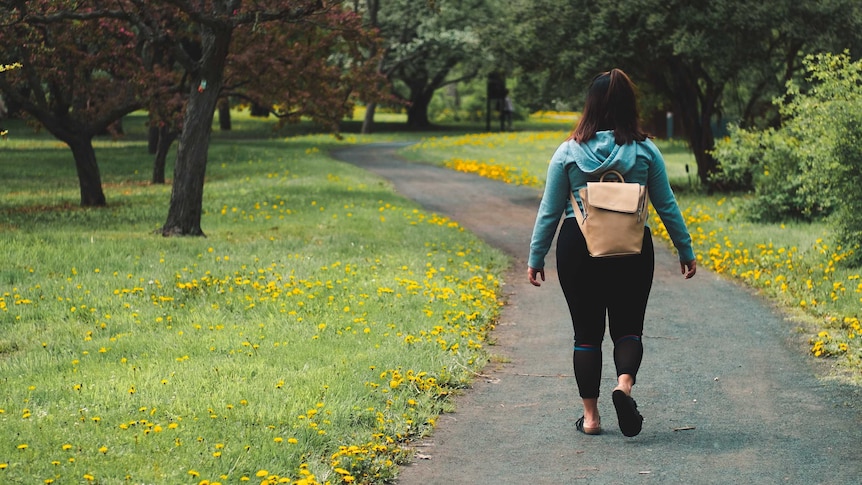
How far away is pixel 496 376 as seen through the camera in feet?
25.1

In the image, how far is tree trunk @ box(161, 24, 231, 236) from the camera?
15.2 metres

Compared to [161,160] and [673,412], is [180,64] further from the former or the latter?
[673,412]

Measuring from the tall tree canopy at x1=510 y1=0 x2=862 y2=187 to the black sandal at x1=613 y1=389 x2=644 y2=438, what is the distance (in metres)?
14.5

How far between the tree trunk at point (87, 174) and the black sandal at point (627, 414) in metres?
15.9

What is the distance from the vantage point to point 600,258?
5871 millimetres

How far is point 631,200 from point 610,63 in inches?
608

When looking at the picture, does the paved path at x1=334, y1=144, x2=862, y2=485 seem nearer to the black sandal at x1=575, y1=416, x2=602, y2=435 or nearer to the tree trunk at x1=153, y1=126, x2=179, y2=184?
the black sandal at x1=575, y1=416, x2=602, y2=435

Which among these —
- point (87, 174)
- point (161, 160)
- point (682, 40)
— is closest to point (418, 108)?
point (161, 160)

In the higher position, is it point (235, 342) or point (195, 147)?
point (195, 147)

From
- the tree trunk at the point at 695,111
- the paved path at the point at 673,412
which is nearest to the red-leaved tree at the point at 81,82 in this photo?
the tree trunk at the point at 695,111

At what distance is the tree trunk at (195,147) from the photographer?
50.0 feet

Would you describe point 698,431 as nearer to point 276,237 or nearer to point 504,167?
point 276,237

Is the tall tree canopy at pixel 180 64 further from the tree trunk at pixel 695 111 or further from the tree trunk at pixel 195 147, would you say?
the tree trunk at pixel 695 111

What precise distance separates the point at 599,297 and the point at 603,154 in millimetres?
748
